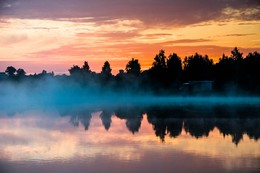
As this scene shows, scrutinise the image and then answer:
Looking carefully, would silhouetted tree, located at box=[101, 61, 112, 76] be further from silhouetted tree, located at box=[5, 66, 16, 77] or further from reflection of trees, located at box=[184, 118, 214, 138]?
reflection of trees, located at box=[184, 118, 214, 138]

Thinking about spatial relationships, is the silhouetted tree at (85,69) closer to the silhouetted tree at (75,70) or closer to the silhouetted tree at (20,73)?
the silhouetted tree at (75,70)

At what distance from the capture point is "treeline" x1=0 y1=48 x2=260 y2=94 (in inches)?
2482

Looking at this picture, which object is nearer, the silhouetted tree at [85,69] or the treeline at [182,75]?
the treeline at [182,75]

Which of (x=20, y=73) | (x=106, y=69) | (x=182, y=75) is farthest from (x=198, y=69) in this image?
(x=20, y=73)

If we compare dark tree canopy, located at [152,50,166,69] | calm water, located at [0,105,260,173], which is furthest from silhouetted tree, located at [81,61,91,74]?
calm water, located at [0,105,260,173]

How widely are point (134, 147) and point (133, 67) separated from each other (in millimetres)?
61295

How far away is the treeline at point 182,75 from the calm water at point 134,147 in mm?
37711

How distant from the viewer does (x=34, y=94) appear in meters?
85.2

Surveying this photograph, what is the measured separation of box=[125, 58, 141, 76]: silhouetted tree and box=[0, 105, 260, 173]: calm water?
Answer: 169 feet

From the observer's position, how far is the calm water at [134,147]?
13.8m

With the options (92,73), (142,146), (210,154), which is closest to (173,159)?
(210,154)

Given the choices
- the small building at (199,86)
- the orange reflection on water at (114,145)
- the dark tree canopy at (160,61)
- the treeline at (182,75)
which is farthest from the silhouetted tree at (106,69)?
the orange reflection on water at (114,145)

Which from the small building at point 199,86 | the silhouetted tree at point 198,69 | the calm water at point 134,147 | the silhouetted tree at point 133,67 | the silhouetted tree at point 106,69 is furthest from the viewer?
the silhouetted tree at point 106,69

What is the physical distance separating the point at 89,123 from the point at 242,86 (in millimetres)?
41113
